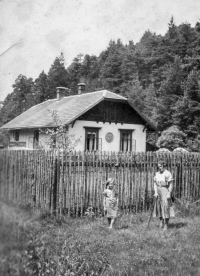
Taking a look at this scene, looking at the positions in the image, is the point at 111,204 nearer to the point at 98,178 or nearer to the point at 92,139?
the point at 98,178

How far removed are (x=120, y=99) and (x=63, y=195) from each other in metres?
14.1

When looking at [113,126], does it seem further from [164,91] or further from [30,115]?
[164,91]

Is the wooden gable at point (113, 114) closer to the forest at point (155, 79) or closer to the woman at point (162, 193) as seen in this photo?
the forest at point (155, 79)

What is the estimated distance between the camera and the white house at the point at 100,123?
19822 mm

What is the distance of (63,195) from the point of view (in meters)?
7.02

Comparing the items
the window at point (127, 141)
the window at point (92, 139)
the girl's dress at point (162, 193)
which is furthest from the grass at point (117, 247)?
the window at point (127, 141)

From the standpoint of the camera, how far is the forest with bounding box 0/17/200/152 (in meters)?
27.2

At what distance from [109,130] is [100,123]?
0.86 metres

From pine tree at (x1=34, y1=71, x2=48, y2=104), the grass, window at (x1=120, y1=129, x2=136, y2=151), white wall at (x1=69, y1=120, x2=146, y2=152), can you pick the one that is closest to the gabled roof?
white wall at (x1=69, y1=120, x2=146, y2=152)

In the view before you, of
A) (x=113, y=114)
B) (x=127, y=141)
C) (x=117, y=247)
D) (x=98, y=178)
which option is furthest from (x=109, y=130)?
(x=117, y=247)

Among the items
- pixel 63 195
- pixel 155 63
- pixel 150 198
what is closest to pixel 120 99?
pixel 150 198

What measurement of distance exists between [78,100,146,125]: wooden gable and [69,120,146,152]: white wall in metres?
0.28

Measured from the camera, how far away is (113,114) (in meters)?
21.2

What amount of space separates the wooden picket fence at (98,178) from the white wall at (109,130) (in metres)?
11.3
